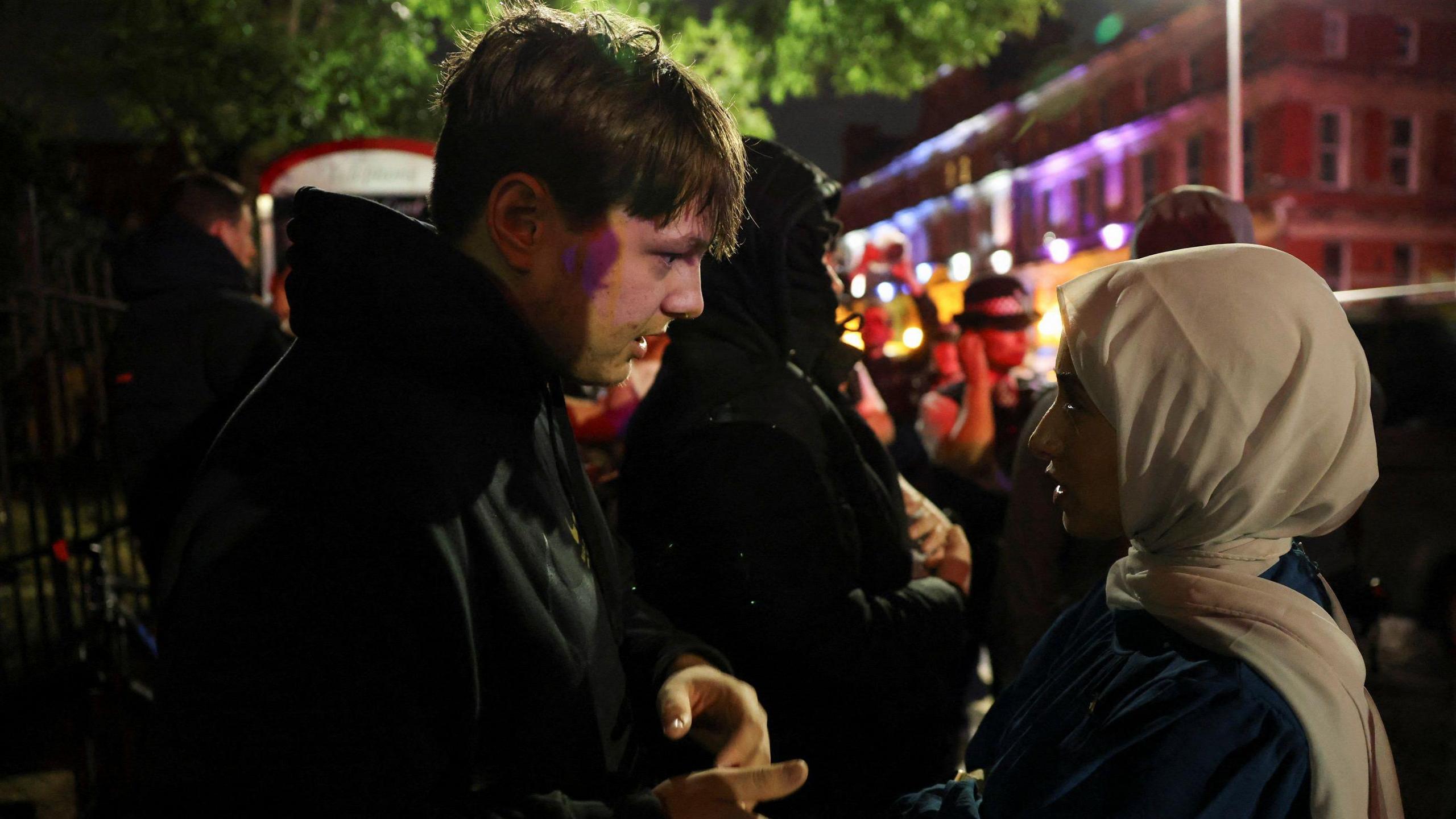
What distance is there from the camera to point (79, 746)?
4.29 meters

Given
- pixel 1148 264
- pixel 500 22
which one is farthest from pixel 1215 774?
pixel 500 22

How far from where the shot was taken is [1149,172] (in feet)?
116

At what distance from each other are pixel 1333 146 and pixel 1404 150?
218cm

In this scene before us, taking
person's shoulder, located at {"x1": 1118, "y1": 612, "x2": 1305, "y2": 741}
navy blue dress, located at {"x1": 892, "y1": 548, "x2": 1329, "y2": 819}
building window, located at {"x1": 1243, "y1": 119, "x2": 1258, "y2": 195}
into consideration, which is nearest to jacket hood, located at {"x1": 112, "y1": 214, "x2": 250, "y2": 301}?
navy blue dress, located at {"x1": 892, "y1": 548, "x2": 1329, "y2": 819}

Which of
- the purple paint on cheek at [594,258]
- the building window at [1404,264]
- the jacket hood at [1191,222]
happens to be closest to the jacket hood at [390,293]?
the purple paint on cheek at [594,258]

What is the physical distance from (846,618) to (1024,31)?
1265 cm

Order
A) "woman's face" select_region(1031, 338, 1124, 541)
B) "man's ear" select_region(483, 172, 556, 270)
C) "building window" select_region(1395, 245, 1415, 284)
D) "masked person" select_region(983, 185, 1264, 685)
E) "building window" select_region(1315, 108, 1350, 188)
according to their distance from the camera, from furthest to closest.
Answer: "building window" select_region(1395, 245, 1415, 284) → "building window" select_region(1315, 108, 1350, 188) → "masked person" select_region(983, 185, 1264, 685) → "woman's face" select_region(1031, 338, 1124, 541) → "man's ear" select_region(483, 172, 556, 270)

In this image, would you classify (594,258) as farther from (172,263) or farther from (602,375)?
(172,263)

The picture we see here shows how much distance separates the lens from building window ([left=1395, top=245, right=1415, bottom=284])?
91.2 feet

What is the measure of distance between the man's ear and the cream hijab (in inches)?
35.4

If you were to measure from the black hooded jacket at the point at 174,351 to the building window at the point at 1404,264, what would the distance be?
3128 centimetres

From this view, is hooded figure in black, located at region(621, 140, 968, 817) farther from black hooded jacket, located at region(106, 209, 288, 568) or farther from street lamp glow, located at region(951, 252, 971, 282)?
street lamp glow, located at region(951, 252, 971, 282)

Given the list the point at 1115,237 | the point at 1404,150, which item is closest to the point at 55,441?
the point at 1115,237

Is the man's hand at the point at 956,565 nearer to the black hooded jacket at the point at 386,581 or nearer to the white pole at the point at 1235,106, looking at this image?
the black hooded jacket at the point at 386,581
